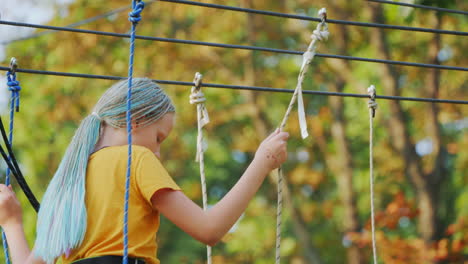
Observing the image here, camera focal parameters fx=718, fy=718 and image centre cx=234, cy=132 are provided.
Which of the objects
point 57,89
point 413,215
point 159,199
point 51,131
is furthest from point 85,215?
point 51,131

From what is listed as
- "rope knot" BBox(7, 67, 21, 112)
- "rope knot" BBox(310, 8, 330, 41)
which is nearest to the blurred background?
"rope knot" BBox(310, 8, 330, 41)

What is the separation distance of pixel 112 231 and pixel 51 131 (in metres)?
8.66

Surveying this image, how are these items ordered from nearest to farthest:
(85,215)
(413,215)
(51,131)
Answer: (85,215)
(413,215)
(51,131)

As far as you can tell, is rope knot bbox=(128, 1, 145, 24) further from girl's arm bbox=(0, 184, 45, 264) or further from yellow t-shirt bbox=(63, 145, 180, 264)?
girl's arm bbox=(0, 184, 45, 264)

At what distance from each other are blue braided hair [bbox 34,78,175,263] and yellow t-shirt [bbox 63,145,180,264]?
3 centimetres

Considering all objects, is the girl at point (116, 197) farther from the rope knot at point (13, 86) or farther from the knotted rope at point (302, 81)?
the rope knot at point (13, 86)

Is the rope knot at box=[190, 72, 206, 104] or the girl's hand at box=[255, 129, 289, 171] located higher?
the rope knot at box=[190, 72, 206, 104]

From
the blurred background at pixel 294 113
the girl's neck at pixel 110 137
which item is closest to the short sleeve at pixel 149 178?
the girl's neck at pixel 110 137

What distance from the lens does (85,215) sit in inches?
70.6

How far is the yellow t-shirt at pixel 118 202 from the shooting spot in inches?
70.7

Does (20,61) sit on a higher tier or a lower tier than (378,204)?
higher

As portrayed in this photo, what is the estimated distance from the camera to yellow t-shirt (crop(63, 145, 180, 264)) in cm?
180

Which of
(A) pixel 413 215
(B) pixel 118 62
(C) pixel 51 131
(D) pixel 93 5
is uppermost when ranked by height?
(D) pixel 93 5

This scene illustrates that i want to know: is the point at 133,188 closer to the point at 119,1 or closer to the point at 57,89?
the point at 119,1
